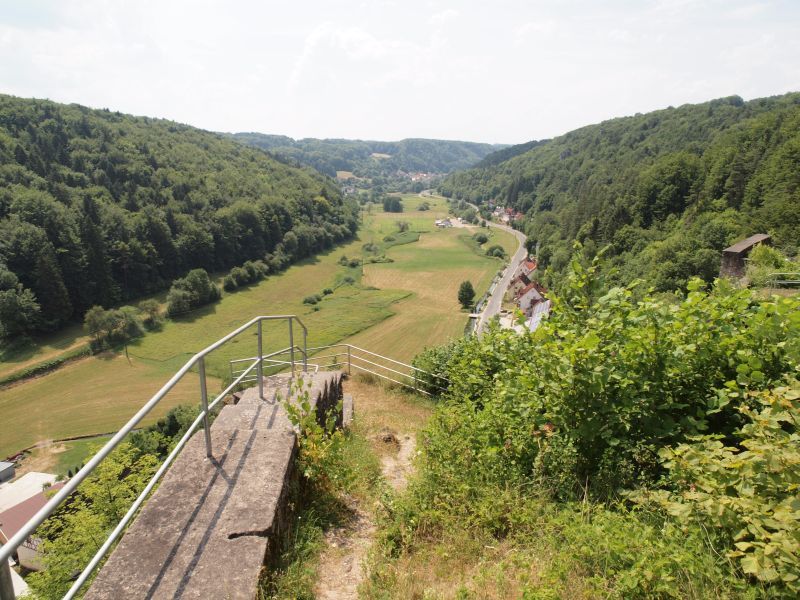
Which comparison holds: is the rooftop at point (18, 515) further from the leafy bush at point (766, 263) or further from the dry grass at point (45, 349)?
the leafy bush at point (766, 263)

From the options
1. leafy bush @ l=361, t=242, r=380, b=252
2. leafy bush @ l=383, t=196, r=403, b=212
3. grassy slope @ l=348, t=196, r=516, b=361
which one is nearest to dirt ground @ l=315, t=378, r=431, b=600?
grassy slope @ l=348, t=196, r=516, b=361

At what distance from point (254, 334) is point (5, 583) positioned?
108ft

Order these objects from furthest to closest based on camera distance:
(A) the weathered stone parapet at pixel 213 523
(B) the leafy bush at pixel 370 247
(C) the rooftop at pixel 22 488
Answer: (B) the leafy bush at pixel 370 247, (C) the rooftop at pixel 22 488, (A) the weathered stone parapet at pixel 213 523

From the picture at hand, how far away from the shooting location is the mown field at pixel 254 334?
111ft

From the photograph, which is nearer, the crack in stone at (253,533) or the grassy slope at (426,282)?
the crack in stone at (253,533)

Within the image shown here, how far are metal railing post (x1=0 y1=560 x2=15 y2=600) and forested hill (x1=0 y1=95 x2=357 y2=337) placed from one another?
59203 millimetres

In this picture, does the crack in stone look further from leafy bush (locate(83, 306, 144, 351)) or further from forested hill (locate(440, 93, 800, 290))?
→ leafy bush (locate(83, 306, 144, 351))

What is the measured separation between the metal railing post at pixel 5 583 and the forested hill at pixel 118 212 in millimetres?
59203

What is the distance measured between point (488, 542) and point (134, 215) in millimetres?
80364

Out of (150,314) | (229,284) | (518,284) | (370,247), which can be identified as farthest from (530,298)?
(370,247)

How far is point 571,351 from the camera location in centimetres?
395

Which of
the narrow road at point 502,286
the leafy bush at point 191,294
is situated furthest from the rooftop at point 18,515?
the leafy bush at point 191,294

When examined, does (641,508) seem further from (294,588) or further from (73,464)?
(73,464)

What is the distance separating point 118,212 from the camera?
6725cm
